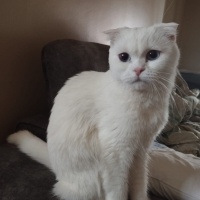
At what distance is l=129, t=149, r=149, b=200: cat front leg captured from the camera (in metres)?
0.95

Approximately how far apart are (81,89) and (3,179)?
1.33ft

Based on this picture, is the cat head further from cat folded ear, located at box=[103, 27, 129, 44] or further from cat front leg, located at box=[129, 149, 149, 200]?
cat front leg, located at box=[129, 149, 149, 200]

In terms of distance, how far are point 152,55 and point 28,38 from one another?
700 millimetres

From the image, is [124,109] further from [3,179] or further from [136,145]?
→ [3,179]

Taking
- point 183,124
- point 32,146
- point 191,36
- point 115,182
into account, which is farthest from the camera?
point 191,36

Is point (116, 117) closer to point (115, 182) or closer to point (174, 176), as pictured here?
point (115, 182)

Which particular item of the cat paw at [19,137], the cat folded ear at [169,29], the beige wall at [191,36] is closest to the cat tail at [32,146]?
the cat paw at [19,137]

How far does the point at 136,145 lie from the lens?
852mm

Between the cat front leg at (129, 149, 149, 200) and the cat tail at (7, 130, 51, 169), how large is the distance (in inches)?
12.8

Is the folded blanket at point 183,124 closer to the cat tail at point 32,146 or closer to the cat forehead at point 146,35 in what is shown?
the cat forehead at point 146,35

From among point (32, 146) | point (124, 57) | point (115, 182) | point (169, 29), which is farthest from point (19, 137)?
point (169, 29)

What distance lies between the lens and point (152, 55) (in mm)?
794

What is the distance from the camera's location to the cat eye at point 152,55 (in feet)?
2.59

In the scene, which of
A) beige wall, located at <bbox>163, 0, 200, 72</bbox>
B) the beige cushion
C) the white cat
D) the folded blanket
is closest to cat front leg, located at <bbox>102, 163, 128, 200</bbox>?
the white cat
